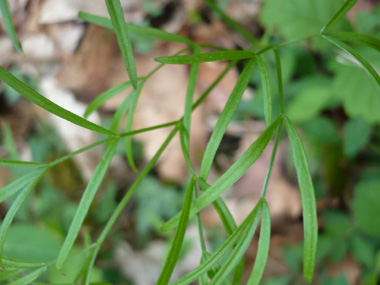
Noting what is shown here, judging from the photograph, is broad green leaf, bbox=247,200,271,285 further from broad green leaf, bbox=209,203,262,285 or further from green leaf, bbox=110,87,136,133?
green leaf, bbox=110,87,136,133

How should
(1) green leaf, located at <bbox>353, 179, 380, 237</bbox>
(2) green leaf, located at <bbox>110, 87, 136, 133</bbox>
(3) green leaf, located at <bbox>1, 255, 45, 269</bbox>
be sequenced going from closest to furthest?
(3) green leaf, located at <bbox>1, 255, 45, 269</bbox> → (2) green leaf, located at <bbox>110, 87, 136, 133</bbox> → (1) green leaf, located at <bbox>353, 179, 380, 237</bbox>

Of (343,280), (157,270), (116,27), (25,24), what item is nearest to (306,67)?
(343,280)

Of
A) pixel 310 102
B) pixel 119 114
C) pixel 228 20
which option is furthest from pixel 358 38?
pixel 310 102

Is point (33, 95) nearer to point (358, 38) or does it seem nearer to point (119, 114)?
point (119, 114)

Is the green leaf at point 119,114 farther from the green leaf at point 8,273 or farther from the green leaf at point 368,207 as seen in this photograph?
the green leaf at point 368,207

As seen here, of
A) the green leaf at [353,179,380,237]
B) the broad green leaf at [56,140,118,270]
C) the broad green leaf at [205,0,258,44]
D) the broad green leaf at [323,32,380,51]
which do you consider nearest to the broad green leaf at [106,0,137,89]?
the broad green leaf at [56,140,118,270]

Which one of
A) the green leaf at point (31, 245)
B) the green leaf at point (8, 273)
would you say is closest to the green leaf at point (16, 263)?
the green leaf at point (8, 273)
